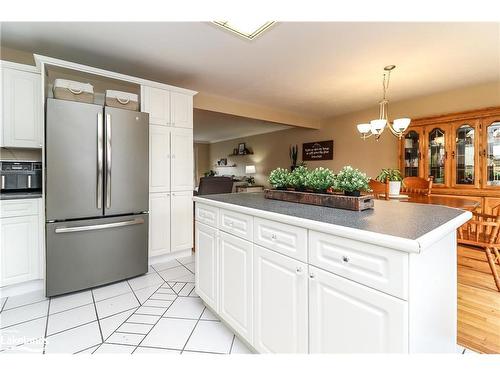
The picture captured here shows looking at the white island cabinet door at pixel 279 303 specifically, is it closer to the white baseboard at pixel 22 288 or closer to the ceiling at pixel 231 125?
the white baseboard at pixel 22 288

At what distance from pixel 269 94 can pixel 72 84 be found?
8.74 ft

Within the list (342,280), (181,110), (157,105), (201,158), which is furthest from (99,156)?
(201,158)

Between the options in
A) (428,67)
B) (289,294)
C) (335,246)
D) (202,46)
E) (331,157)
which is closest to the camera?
(335,246)

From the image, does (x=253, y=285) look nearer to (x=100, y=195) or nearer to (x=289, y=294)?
(x=289, y=294)

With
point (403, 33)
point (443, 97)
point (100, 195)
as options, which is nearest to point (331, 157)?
point (443, 97)

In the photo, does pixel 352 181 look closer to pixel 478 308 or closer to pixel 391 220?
pixel 391 220

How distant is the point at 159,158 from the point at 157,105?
618mm

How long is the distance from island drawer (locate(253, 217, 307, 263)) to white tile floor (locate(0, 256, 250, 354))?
0.74 m

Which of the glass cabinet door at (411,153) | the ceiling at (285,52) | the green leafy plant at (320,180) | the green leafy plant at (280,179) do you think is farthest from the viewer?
the glass cabinet door at (411,153)

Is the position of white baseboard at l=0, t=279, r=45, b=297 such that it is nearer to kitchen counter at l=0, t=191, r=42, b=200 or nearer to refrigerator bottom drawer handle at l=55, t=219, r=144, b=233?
refrigerator bottom drawer handle at l=55, t=219, r=144, b=233

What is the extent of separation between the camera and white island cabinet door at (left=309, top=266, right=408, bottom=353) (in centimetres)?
80

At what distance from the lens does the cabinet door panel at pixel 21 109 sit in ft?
7.32

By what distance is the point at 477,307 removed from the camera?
6.33 feet

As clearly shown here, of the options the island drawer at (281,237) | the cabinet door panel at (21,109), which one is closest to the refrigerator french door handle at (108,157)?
the cabinet door panel at (21,109)
